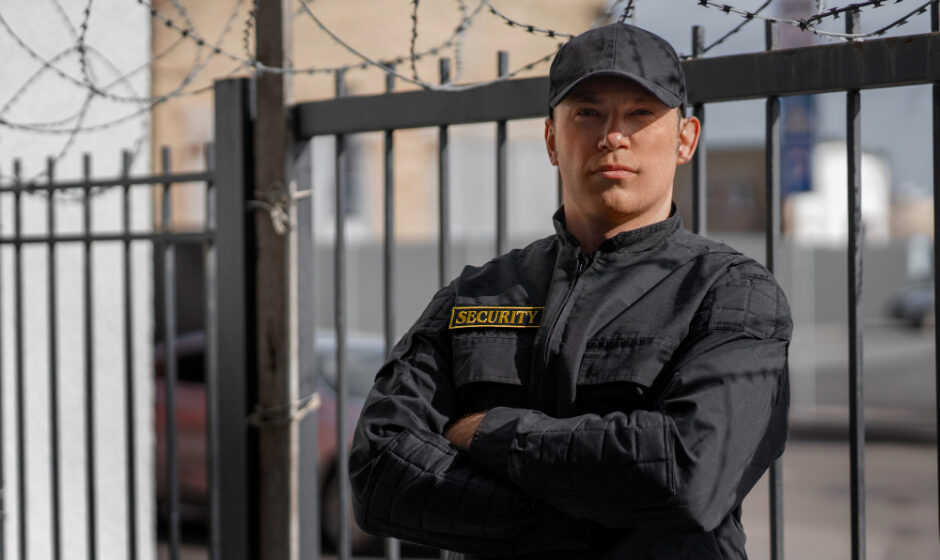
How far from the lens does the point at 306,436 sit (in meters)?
3.01

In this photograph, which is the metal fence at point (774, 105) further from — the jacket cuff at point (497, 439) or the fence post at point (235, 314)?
the jacket cuff at point (497, 439)

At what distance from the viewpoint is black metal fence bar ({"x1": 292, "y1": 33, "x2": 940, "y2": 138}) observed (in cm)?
212

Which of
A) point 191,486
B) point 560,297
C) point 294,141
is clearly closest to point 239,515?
point 294,141

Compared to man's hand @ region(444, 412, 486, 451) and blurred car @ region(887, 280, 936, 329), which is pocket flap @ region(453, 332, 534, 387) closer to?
man's hand @ region(444, 412, 486, 451)

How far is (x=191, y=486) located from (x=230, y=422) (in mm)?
3529

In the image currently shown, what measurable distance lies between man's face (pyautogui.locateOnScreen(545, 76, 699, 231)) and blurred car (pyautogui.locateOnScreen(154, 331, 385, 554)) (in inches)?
158

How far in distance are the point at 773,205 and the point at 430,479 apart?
1.07 metres

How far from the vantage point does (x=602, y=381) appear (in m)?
1.67

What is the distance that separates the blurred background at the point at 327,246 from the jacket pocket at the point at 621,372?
2.80 ft

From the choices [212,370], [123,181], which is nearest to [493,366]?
[212,370]

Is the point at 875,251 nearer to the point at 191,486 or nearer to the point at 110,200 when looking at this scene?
the point at 191,486

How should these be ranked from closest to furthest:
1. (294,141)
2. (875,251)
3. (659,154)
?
1. (659,154)
2. (294,141)
3. (875,251)

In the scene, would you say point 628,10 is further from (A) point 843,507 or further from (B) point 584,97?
(A) point 843,507

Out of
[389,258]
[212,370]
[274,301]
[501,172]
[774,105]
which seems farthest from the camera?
[212,370]
